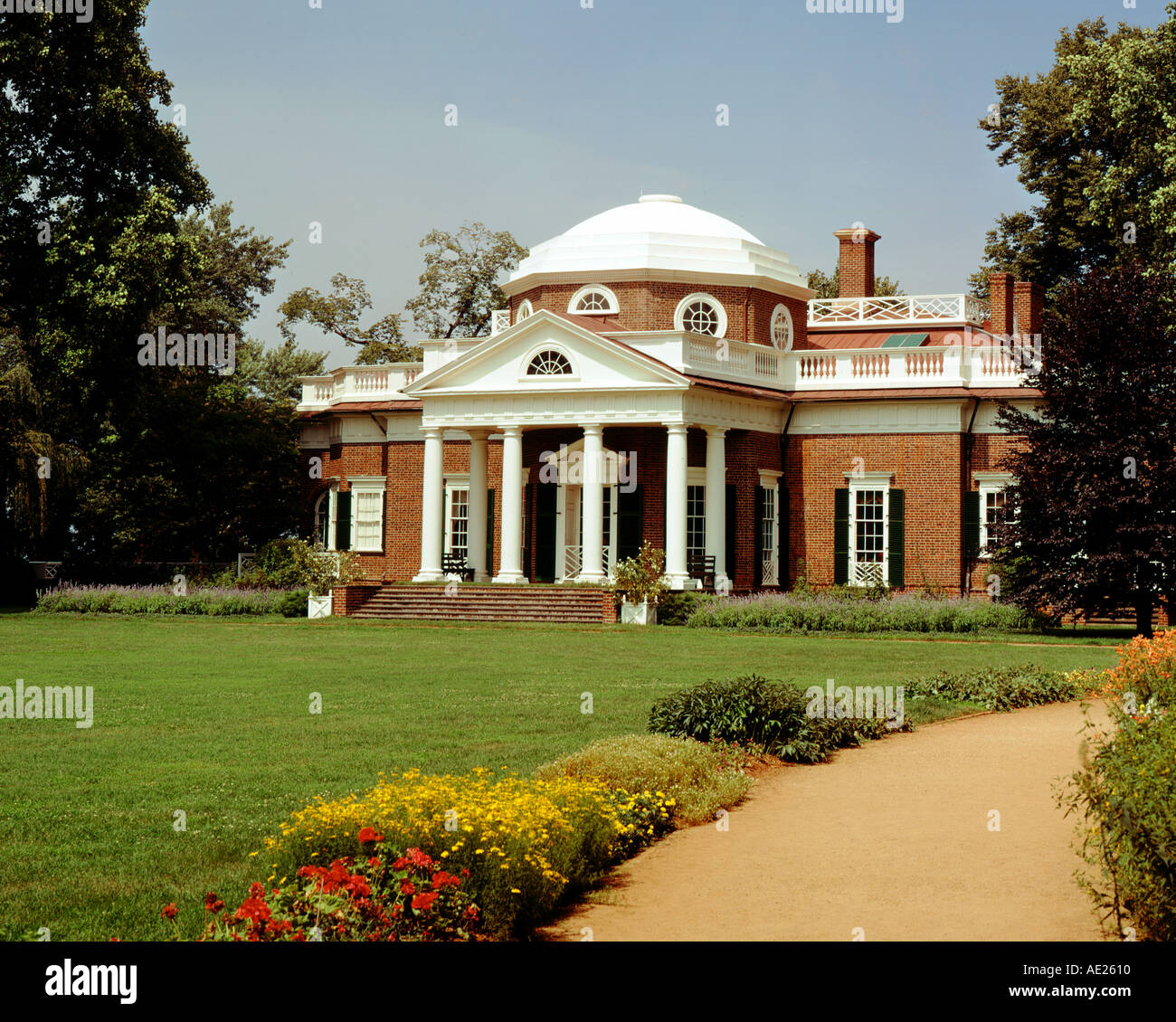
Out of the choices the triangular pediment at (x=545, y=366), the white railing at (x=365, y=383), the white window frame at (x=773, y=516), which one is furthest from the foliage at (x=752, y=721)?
the white railing at (x=365, y=383)

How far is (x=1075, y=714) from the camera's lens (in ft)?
51.7

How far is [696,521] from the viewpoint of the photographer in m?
36.2

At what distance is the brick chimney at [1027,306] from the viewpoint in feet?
130

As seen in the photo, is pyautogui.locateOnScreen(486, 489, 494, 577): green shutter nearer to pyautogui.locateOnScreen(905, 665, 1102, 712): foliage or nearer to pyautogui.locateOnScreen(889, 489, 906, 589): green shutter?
pyautogui.locateOnScreen(889, 489, 906, 589): green shutter

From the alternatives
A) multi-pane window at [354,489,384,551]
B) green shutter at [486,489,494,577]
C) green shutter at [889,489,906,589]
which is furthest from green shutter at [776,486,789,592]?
multi-pane window at [354,489,384,551]

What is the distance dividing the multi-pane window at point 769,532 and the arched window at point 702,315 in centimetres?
477

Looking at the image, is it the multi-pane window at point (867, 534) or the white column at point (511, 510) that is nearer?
the white column at point (511, 510)

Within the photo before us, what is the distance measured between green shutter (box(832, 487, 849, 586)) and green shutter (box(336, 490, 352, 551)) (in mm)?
14169

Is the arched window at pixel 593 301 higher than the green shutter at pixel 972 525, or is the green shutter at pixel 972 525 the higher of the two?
the arched window at pixel 593 301

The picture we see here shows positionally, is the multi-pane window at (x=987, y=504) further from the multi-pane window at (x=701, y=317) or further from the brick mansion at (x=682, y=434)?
the multi-pane window at (x=701, y=317)

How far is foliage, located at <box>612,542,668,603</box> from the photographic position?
3141 cm
